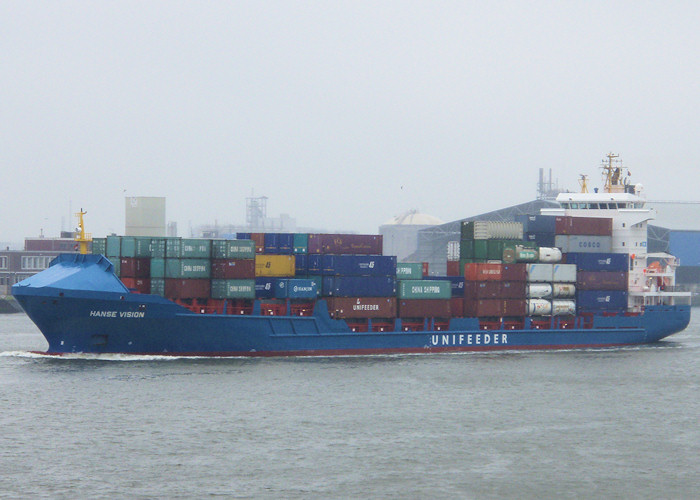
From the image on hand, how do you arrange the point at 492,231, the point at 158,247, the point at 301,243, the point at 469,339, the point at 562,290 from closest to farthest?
the point at 158,247 → the point at 301,243 → the point at 469,339 → the point at 492,231 → the point at 562,290

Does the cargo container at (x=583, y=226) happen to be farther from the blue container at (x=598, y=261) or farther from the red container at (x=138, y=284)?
the red container at (x=138, y=284)

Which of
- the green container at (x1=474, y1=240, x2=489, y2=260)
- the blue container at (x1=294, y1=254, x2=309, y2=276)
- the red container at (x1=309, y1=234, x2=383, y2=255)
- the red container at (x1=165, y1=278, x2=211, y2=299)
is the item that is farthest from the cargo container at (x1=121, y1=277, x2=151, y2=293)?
the green container at (x1=474, y1=240, x2=489, y2=260)

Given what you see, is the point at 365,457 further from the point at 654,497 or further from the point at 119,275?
the point at 119,275

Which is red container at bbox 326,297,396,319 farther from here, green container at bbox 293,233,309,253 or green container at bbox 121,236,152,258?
green container at bbox 121,236,152,258

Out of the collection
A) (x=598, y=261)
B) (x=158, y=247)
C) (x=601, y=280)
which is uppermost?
(x=158, y=247)

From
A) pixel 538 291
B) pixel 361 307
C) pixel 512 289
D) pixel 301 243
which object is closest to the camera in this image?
pixel 361 307

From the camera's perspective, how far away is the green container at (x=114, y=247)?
163 ft

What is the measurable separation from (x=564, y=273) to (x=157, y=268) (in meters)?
25.1

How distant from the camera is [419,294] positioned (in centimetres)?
5441

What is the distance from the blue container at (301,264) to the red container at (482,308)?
33.5ft

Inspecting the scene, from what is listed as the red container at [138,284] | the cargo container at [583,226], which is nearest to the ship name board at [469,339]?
the cargo container at [583,226]

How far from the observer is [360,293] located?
52688 millimetres

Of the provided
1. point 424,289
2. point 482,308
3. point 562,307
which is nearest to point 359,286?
point 424,289

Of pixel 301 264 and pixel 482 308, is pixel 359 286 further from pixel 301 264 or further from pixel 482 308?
pixel 482 308
